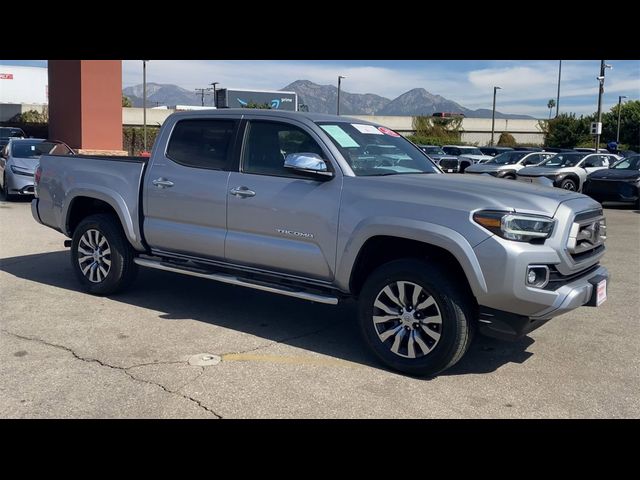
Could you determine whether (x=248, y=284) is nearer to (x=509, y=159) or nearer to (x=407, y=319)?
(x=407, y=319)

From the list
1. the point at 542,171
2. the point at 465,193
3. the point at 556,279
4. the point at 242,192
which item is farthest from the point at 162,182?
the point at 542,171

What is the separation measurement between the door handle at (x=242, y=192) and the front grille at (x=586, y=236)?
8.42ft

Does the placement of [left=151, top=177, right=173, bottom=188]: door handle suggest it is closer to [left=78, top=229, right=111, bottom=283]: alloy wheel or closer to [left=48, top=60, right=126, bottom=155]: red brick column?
[left=78, top=229, right=111, bottom=283]: alloy wheel

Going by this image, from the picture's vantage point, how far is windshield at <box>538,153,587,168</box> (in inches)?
832

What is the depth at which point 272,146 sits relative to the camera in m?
5.74

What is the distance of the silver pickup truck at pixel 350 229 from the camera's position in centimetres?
449

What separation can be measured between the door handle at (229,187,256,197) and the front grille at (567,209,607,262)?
8.42 feet

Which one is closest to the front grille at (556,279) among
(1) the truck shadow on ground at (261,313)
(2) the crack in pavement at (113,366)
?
(1) the truck shadow on ground at (261,313)

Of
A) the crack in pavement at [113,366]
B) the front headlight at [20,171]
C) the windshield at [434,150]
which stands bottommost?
the crack in pavement at [113,366]

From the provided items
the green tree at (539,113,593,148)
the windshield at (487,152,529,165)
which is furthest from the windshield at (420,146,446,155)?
the green tree at (539,113,593,148)

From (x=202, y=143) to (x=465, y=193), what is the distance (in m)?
2.69

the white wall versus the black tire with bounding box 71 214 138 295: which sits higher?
the white wall

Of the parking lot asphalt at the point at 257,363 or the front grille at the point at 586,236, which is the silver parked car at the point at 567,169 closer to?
the parking lot asphalt at the point at 257,363

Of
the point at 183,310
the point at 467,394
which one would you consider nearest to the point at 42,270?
the point at 183,310
